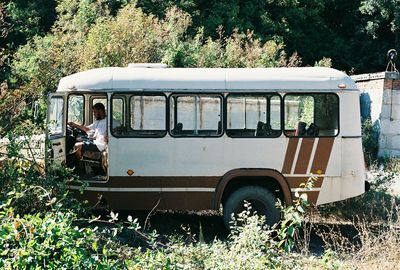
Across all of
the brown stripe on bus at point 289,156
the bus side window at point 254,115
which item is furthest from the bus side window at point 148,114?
the brown stripe on bus at point 289,156

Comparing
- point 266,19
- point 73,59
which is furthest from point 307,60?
point 73,59

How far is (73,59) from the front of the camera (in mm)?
17375

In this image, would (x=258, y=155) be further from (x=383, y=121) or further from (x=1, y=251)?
(x=383, y=121)

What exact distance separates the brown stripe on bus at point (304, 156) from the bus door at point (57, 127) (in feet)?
12.9

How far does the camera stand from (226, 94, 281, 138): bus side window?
386 inches

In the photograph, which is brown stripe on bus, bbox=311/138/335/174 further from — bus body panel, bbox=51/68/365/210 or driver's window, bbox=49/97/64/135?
driver's window, bbox=49/97/64/135

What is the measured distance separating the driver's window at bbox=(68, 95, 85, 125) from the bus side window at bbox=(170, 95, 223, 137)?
1.93 m

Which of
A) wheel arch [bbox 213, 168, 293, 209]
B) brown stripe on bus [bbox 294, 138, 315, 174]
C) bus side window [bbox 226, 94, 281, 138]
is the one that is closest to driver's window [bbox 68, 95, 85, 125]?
bus side window [bbox 226, 94, 281, 138]

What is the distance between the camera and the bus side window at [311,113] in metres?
9.90

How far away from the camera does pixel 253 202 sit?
9.88 metres

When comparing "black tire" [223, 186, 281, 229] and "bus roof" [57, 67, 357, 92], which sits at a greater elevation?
"bus roof" [57, 67, 357, 92]

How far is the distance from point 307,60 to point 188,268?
2985cm

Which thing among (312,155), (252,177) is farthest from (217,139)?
(312,155)

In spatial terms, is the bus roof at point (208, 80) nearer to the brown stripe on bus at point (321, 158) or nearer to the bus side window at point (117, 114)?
the bus side window at point (117, 114)
